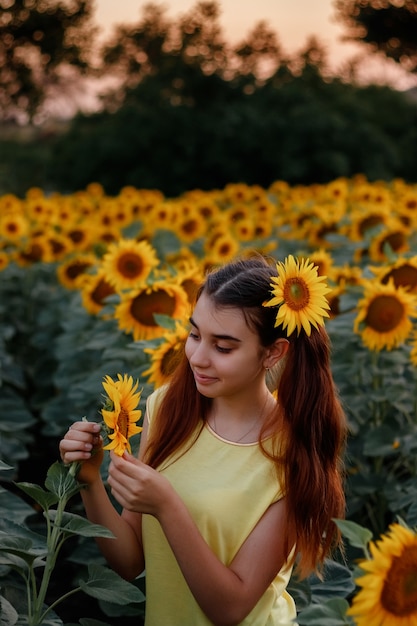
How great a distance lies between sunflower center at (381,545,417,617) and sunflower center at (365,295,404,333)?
2002 millimetres

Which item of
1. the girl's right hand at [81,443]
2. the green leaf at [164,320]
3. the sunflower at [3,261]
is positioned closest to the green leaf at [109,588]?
the girl's right hand at [81,443]

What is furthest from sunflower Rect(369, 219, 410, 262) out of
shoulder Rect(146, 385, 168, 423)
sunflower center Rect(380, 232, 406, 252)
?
shoulder Rect(146, 385, 168, 423)

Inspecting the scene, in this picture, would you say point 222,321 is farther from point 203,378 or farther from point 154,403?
point 154,403

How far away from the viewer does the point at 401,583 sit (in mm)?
1479

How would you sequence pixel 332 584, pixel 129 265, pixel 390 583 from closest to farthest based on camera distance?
pixel 390 583 < pixel 332 584 < pixel 129 265

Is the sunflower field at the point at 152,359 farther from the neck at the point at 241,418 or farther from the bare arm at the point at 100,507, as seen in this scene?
the neck at the point at 241,418

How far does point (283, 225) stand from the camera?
24.4ft

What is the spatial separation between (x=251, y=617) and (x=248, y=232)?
4972mm

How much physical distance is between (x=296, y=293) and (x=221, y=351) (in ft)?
0.62

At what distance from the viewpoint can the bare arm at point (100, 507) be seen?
6.28ft

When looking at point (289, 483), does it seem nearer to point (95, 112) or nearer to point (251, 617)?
point (251, 617)

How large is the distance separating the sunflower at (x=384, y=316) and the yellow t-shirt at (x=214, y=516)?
144 cm

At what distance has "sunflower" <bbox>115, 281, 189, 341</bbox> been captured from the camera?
11.0ft

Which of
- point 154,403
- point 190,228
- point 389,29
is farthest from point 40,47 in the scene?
point 154,403
